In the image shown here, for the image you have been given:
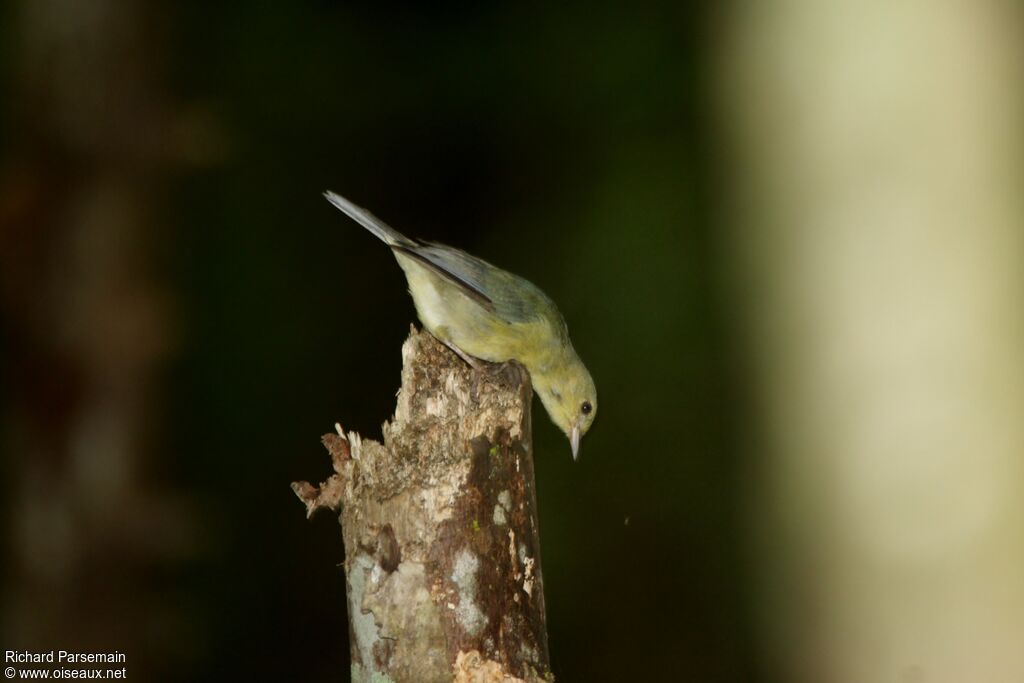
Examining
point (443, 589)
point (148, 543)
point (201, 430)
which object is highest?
point (201, 430)

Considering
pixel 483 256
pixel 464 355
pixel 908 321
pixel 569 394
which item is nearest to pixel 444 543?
pixel 464 355

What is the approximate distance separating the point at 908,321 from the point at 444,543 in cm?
300

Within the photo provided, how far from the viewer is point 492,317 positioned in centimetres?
480

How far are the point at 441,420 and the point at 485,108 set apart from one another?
5.04 meters

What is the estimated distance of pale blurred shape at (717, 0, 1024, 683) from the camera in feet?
15.2

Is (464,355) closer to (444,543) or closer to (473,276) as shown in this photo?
(473,276)

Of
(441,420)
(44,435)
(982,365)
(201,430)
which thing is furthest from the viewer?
(201,430)

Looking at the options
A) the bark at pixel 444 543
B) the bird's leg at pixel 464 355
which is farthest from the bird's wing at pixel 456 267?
the bark at pixel 444 543

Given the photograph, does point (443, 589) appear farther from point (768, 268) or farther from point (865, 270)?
point (768, 268)

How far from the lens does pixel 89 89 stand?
4453mm

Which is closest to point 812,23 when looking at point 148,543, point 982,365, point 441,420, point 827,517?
point 982,365

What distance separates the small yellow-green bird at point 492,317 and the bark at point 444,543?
1453mm

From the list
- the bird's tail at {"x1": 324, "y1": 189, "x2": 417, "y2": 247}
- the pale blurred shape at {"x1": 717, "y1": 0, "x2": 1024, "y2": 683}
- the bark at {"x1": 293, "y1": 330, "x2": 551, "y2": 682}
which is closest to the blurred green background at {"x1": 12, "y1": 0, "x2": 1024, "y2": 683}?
the pale blurred shape at {"x1": 717, "y1": 0, "x2": 1024, "y2": 683}

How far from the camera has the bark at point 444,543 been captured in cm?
272
